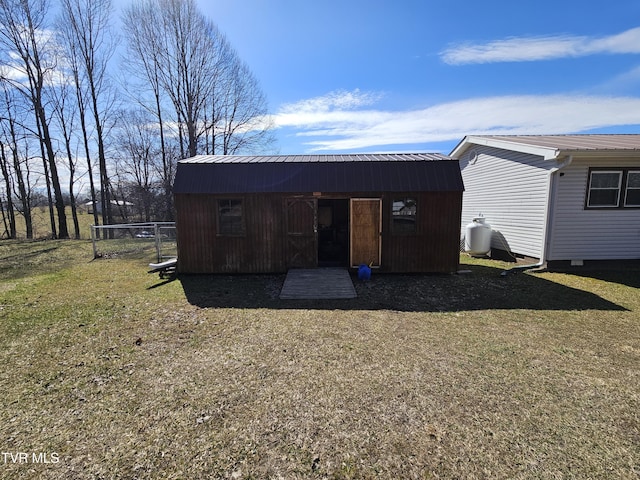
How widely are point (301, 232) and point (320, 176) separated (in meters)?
1.60

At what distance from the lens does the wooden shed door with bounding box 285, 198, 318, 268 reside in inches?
335

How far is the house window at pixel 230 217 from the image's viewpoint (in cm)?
857

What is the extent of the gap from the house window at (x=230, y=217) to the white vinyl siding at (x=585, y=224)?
8540mm

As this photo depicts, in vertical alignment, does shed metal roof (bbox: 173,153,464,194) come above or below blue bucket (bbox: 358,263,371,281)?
above

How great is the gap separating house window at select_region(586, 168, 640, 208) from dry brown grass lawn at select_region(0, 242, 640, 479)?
11.3ft

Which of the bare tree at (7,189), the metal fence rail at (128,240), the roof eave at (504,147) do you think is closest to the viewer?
the roof eave at (504,147)

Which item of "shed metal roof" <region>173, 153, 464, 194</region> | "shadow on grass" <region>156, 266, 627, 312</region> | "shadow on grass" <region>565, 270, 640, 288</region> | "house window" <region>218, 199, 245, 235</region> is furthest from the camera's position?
"house window" <region>218, 199, 245, 235</region>

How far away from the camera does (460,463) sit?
7.84 ft

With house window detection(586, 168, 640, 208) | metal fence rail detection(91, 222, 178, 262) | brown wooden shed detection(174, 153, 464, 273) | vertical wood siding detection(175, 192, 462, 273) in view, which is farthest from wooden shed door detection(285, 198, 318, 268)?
house window detection(586, 168, 640, 208)

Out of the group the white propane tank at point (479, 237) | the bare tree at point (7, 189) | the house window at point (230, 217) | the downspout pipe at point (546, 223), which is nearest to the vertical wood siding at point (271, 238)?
the house window at point (230, 217)

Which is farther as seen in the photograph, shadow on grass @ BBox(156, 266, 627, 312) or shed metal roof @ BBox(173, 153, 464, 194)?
shed metal roof @ BBox(173, 153, 464, 194)

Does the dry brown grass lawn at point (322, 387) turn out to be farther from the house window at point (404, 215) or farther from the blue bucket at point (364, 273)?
the house window at point (404, 215)

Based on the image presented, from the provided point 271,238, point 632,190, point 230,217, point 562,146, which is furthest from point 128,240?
point 632,190

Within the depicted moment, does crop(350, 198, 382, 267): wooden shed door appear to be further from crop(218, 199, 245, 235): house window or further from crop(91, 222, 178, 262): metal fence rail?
crop(91, 222, 178, 262): metal fence rail
